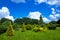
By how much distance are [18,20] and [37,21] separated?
688 centimetres

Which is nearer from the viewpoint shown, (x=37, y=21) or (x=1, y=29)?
(x=1, y=29)

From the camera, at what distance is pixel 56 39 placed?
20.1 metres

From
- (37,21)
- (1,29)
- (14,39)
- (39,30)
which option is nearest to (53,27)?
(39,30)

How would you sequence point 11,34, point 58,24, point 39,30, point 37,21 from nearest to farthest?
point 11,34 < point 39,30 < point 58,24 < point 37,21

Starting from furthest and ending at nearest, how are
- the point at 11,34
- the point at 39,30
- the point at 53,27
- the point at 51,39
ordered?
the point at 53,27 → the point at 39,30 → the point at 11,34 → the point at 51,39

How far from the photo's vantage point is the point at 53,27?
3253 cm

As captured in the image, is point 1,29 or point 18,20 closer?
point 1,29

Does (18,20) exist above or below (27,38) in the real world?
above

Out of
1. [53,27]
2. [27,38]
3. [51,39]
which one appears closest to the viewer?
[51,39]

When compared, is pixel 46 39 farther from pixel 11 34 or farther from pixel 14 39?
pixel 11 34

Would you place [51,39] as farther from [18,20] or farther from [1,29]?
[18,20]

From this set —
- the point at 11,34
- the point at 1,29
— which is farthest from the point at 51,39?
the point at 1,29

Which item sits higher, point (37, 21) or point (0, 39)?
point (37, 21)

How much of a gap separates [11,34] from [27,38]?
13.4ft
